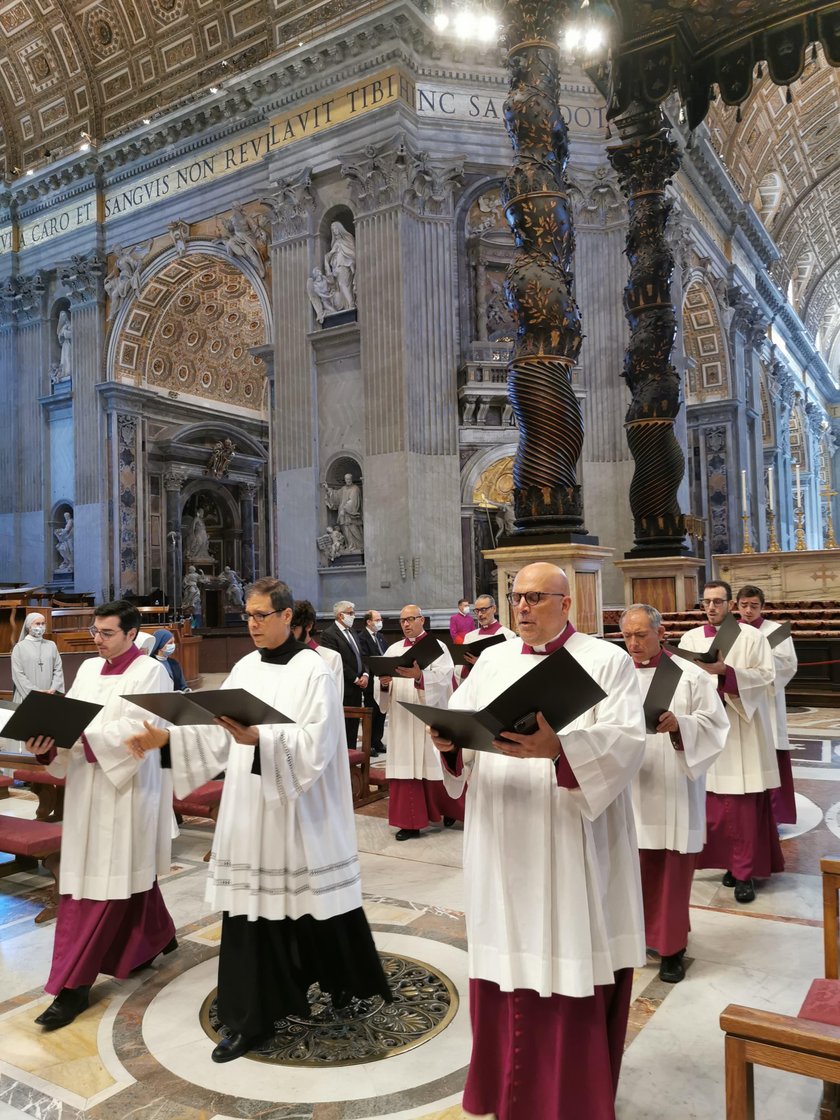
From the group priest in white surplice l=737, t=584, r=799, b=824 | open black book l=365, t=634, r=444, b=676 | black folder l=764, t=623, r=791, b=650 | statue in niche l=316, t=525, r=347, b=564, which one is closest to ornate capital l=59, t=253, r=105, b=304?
statue in niche l=316, t=525, r=347, b=564

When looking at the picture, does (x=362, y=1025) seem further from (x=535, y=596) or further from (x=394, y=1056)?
(x=535, y=596)

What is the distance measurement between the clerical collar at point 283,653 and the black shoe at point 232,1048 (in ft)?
4.59

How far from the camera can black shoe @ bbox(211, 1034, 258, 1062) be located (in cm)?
323

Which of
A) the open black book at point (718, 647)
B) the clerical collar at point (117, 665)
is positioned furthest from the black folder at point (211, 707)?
the open black book at point (718, 647)

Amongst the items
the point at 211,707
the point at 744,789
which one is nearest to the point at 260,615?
the point at 211,707

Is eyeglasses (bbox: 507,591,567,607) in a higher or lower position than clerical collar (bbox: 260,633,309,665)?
higher

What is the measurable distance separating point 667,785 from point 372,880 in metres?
2.24

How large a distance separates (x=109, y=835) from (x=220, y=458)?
2411cm

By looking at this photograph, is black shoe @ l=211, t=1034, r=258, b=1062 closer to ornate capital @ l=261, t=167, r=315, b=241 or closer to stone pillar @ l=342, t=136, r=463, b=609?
stone pillar @ l=342, t=136, r=463, b=609

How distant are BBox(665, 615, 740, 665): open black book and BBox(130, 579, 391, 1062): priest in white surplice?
195 cm

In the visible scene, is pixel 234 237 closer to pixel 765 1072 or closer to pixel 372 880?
pixel 372 880

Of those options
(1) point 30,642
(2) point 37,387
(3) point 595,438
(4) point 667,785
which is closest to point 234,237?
(2) point 37,387

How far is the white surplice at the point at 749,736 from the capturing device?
501cm

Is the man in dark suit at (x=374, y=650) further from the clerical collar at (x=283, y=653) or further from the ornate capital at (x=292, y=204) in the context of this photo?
the ornate capital at (x=292, y=204)
